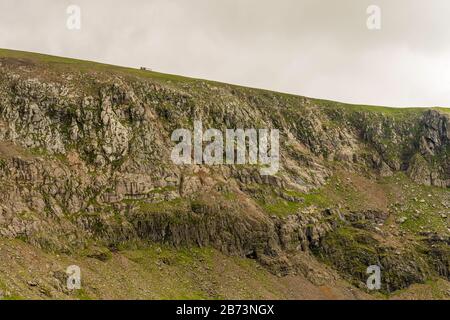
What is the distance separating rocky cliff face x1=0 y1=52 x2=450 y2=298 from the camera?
126 metres

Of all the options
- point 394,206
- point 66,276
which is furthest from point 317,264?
point 66,276

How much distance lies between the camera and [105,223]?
126 meters

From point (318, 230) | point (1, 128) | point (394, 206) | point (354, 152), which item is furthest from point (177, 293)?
point (354, 152)

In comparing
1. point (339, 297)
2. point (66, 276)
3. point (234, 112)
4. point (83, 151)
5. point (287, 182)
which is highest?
point (234, 112)

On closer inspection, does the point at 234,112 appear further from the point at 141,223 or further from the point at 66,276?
the point at 66,276

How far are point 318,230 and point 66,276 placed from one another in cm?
7179

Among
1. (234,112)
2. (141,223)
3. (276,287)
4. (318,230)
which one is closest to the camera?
(276,287)

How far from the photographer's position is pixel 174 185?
141125 millimetres

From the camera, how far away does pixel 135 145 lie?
475ft

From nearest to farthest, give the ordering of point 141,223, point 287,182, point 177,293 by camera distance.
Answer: point 177,293 → point 141,223 → point 287,182

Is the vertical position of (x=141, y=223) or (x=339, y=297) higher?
(x=141, y=223)

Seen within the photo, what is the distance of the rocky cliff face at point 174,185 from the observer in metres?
126

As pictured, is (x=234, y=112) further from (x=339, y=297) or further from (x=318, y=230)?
(x=339, y=297)

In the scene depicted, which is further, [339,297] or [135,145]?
[135,145]
